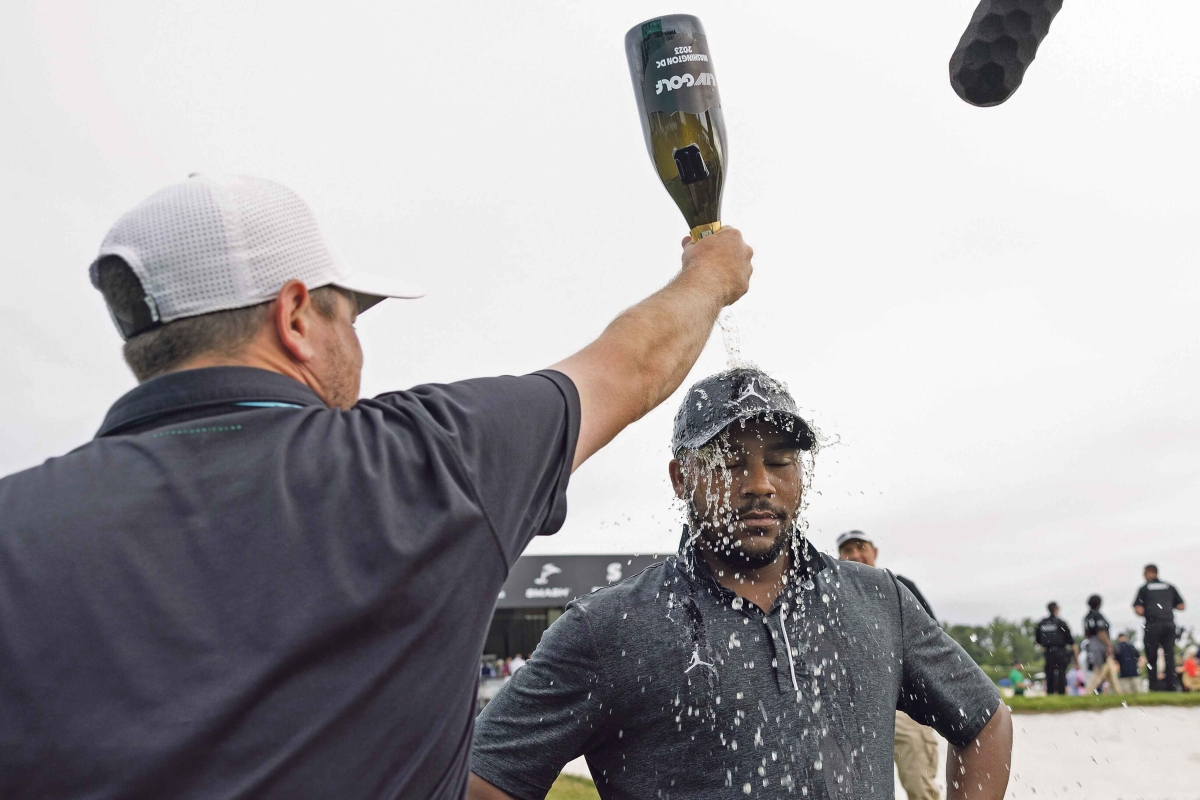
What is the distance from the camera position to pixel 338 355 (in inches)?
57.2

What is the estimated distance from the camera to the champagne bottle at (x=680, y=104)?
2340 millimetres

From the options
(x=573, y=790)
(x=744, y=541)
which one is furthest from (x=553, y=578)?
(x=744, y=541)

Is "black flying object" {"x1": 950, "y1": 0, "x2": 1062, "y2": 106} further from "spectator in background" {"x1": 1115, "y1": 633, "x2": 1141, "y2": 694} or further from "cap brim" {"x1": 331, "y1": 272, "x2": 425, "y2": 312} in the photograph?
"spectator in background" {"x1": 1115, "y1": 633, "x2": 1141, "y2": 694}

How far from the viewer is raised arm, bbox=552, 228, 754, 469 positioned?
1483 millimetres

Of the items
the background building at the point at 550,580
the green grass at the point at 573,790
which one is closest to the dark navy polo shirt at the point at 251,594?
the green grass at the point at 573,790

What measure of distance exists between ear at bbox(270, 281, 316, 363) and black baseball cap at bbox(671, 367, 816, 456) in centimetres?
154

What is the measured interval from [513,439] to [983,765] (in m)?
1.85

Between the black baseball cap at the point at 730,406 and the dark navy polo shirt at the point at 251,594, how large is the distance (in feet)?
4.96

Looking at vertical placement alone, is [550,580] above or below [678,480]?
below

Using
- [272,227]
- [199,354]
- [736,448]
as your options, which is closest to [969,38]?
[736,448]

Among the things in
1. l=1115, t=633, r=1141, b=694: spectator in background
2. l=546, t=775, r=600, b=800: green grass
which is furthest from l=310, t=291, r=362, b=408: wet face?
l=1115, t=633, r=1141, b=694: spectator in background

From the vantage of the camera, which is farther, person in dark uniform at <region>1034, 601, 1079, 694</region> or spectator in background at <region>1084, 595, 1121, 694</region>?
person in dark uniform at <region>1034, 601, 1079, 694</region>

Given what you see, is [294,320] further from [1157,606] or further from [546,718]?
[1157,606]

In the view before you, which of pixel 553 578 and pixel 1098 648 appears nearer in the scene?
pixel 1098 648
